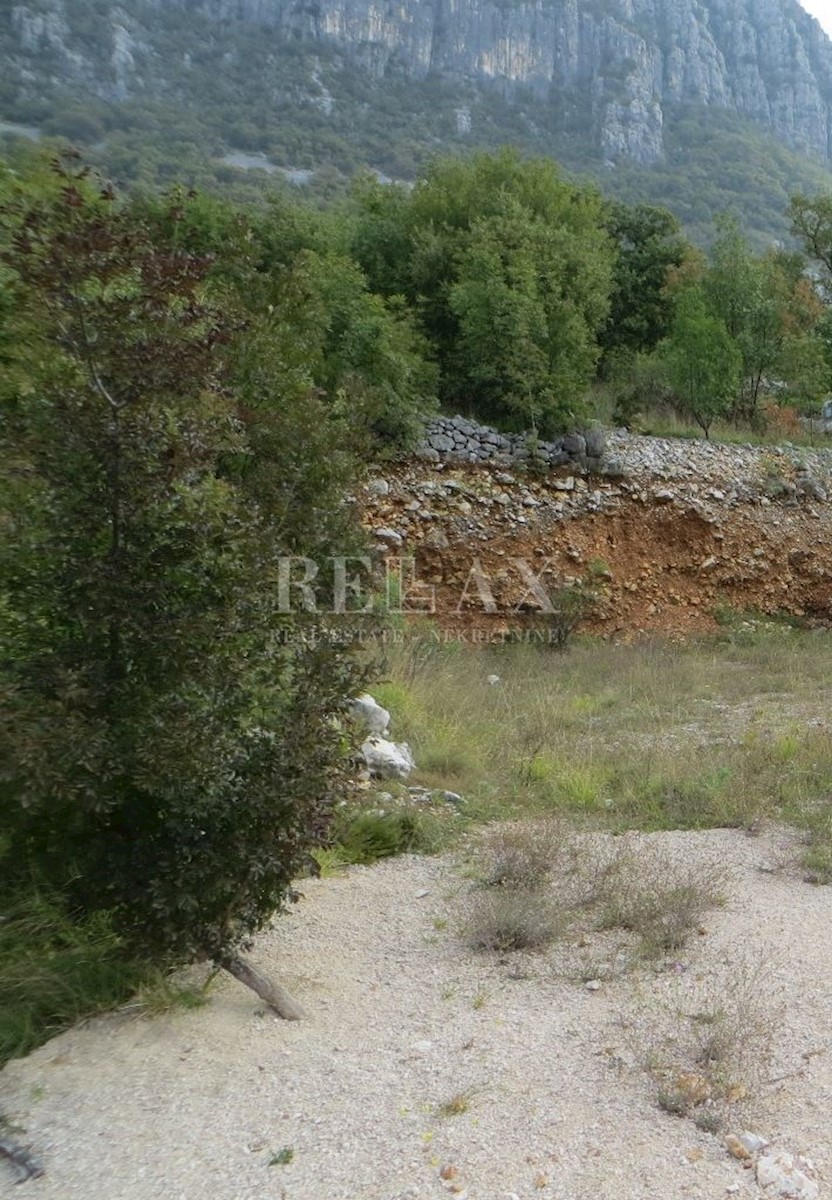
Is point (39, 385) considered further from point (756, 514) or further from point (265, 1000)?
point (756, 514)

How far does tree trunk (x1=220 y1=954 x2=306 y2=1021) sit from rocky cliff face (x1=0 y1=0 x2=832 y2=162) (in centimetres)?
5599

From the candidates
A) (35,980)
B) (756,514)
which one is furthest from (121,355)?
(756,514)

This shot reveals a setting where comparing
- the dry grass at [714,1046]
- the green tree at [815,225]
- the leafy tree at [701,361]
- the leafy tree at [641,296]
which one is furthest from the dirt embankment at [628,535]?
the dry grass at [714,1046]

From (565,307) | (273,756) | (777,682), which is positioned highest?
(565,307)

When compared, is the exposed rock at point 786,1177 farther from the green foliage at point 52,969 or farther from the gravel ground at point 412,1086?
the green foliage at point 52,969

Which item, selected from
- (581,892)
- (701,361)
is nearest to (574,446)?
(701,361)

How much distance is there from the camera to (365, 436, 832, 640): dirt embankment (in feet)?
43.2

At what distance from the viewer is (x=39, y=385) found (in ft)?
9.89

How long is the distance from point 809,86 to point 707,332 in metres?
80.0

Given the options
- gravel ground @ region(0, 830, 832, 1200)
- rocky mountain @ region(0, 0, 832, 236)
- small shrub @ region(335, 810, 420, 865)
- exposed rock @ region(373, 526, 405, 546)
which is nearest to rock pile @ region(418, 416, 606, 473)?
exposed rock @ region(373, 526, 405, 546)

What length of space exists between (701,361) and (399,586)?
7.34 metres

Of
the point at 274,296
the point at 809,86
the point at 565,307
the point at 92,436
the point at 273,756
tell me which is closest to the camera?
the point at 92,436

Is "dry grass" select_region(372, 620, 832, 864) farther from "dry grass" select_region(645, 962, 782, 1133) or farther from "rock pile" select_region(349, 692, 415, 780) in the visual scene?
"dry grass" select_region(645, 962, 782, 1133)

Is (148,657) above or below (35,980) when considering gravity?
above
